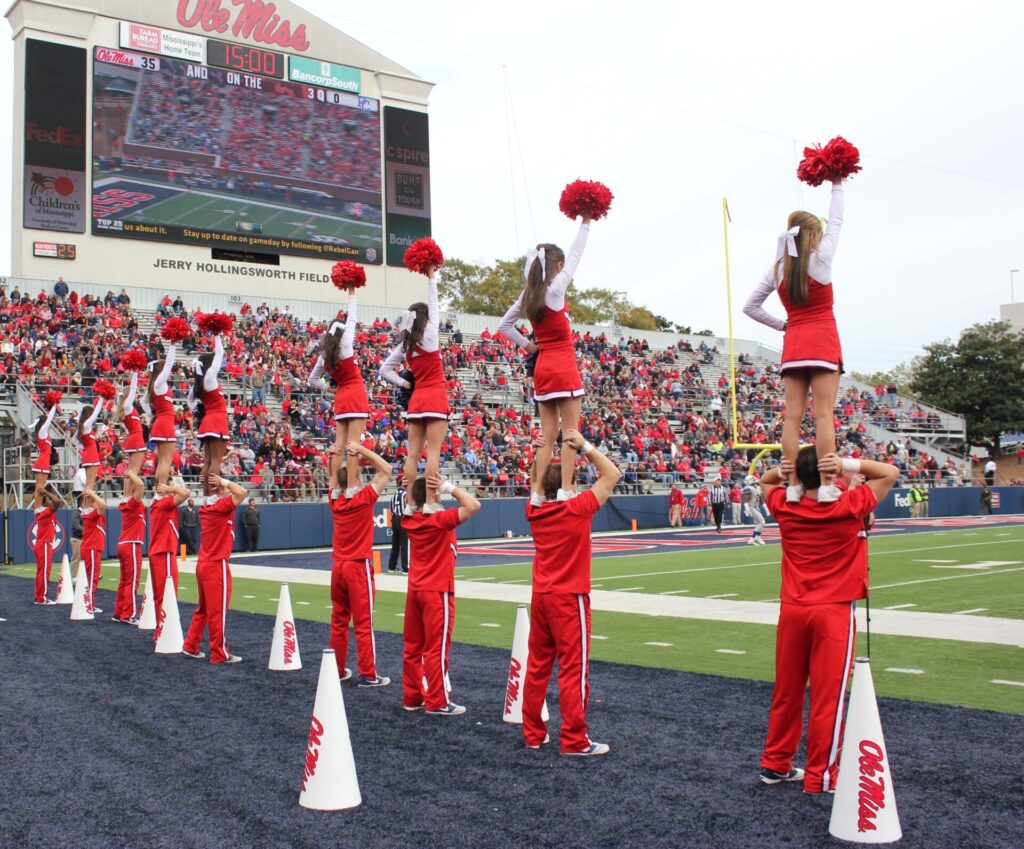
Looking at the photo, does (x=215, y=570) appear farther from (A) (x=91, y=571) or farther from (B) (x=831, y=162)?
(B) (x=831, y=162)

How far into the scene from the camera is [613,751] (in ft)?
16.7

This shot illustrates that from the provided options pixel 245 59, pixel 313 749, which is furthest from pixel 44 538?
pixel 245 59

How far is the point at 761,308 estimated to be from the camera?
5062mm

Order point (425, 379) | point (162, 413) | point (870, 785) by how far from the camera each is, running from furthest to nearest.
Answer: point (162, 413) < point (425, 379) < point (870, 785)

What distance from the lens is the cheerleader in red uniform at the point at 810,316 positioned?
14.9 ft

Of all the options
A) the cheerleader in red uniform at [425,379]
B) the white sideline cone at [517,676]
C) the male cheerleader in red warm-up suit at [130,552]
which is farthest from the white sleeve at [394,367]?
the male cheerleader in red warm-up suit at [130,552]

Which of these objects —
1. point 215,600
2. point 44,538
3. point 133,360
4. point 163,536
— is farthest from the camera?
point 44,538

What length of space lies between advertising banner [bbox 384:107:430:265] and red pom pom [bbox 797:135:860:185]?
95.9 ft

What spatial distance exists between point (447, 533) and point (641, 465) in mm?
26059

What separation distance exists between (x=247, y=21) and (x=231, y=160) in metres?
5.02

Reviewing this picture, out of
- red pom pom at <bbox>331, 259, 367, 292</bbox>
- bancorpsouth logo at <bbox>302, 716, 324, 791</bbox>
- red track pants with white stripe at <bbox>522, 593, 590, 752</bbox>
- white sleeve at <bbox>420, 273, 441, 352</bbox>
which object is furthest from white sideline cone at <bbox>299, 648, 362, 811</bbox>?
red pom pom at <bbox>331, 259, 367, 292</bbox>

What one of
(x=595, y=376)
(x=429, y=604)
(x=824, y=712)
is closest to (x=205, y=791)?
(x=429, y=604)

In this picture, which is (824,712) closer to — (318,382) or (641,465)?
(318,382)

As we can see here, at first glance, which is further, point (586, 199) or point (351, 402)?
point (351, 402)
